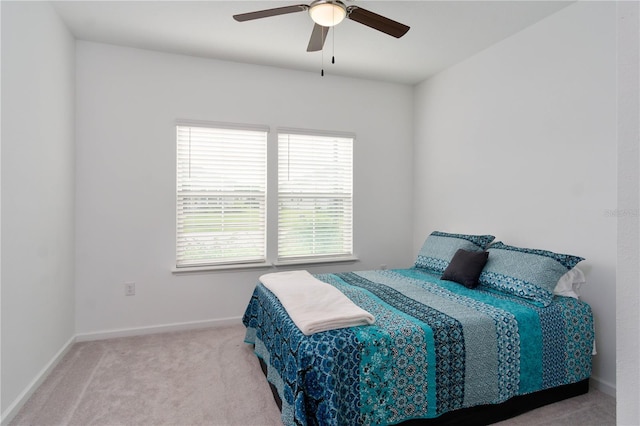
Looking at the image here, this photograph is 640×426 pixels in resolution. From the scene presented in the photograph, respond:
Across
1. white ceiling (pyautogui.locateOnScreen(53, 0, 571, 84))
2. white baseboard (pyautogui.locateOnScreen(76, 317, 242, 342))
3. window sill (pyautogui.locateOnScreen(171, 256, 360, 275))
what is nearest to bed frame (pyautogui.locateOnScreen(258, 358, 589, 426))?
white baseboard (pyautogui.locateOnScreen(76, 317, 242, 342))

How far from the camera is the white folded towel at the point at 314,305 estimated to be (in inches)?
73.4

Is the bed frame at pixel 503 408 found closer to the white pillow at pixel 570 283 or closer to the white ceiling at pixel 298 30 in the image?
the white pillow at pixel 570 283

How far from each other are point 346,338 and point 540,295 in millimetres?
1479

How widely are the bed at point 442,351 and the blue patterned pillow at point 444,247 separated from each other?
0.40 m

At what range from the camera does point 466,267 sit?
2.81 meters

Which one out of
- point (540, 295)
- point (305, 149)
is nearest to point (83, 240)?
point (305, 149)

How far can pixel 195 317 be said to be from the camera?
3.58 metres

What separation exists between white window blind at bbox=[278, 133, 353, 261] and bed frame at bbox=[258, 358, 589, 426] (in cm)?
190

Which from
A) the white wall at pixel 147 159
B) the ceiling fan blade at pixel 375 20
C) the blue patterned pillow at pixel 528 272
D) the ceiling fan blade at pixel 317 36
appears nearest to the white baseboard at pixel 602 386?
the blue patterned pillow at pixel 528 272

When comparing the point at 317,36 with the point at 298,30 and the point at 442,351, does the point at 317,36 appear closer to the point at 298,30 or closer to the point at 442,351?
the point at 298,30

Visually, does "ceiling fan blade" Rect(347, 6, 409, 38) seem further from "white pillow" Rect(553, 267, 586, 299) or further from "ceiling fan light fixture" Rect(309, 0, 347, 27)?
"white pillow" Rect(553, 267, 586, 299)

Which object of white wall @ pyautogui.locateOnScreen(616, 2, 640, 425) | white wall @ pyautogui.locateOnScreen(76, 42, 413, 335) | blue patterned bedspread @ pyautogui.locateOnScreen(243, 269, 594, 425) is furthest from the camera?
white wall @ pyautogui.locateOnScreen(76, 42, 413, 335)

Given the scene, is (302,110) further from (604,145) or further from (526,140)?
(604,145)

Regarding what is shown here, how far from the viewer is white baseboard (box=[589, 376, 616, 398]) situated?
7.77 feet
